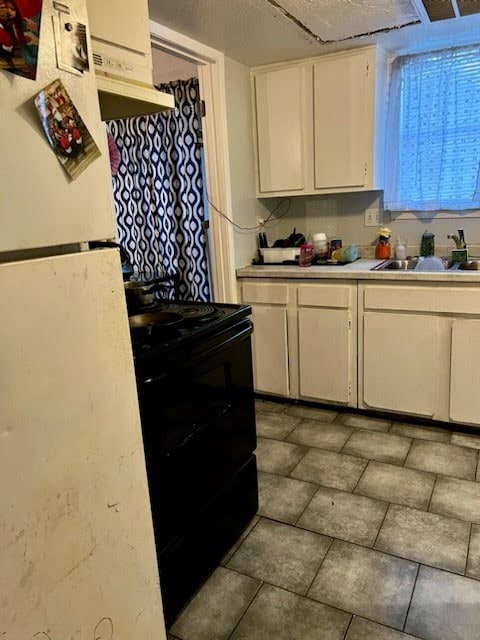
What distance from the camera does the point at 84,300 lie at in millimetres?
865

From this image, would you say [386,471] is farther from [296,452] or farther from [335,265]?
[335,265]

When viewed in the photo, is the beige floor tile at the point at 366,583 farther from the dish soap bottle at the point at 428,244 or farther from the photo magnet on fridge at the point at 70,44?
the dish soap bottle at the point at 428,244

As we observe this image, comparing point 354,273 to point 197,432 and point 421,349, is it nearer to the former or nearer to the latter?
point 421,349

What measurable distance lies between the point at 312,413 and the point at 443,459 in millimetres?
834

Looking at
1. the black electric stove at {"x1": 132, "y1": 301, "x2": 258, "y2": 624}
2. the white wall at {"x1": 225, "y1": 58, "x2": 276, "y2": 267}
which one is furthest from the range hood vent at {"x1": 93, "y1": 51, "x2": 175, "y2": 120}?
the white wall at {"x1": 225, "y1": 58, "x2": 276, "y2": 267}

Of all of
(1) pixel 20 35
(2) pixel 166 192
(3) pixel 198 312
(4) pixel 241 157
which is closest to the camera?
(1) pixel 20 35

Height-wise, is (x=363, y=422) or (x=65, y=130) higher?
(x=65, y=130)

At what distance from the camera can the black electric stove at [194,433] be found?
4.56 ft

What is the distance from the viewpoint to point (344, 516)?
6.79 feet

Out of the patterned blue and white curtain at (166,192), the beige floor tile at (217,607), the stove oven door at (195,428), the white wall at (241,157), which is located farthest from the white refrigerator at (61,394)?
the patterned blue and white curtain at (166,192)

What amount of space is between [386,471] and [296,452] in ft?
1.54

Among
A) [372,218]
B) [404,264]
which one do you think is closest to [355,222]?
[372,218]

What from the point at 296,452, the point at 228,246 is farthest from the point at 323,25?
the point at 296,452

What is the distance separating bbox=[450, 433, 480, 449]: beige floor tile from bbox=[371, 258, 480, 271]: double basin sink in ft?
3.06
